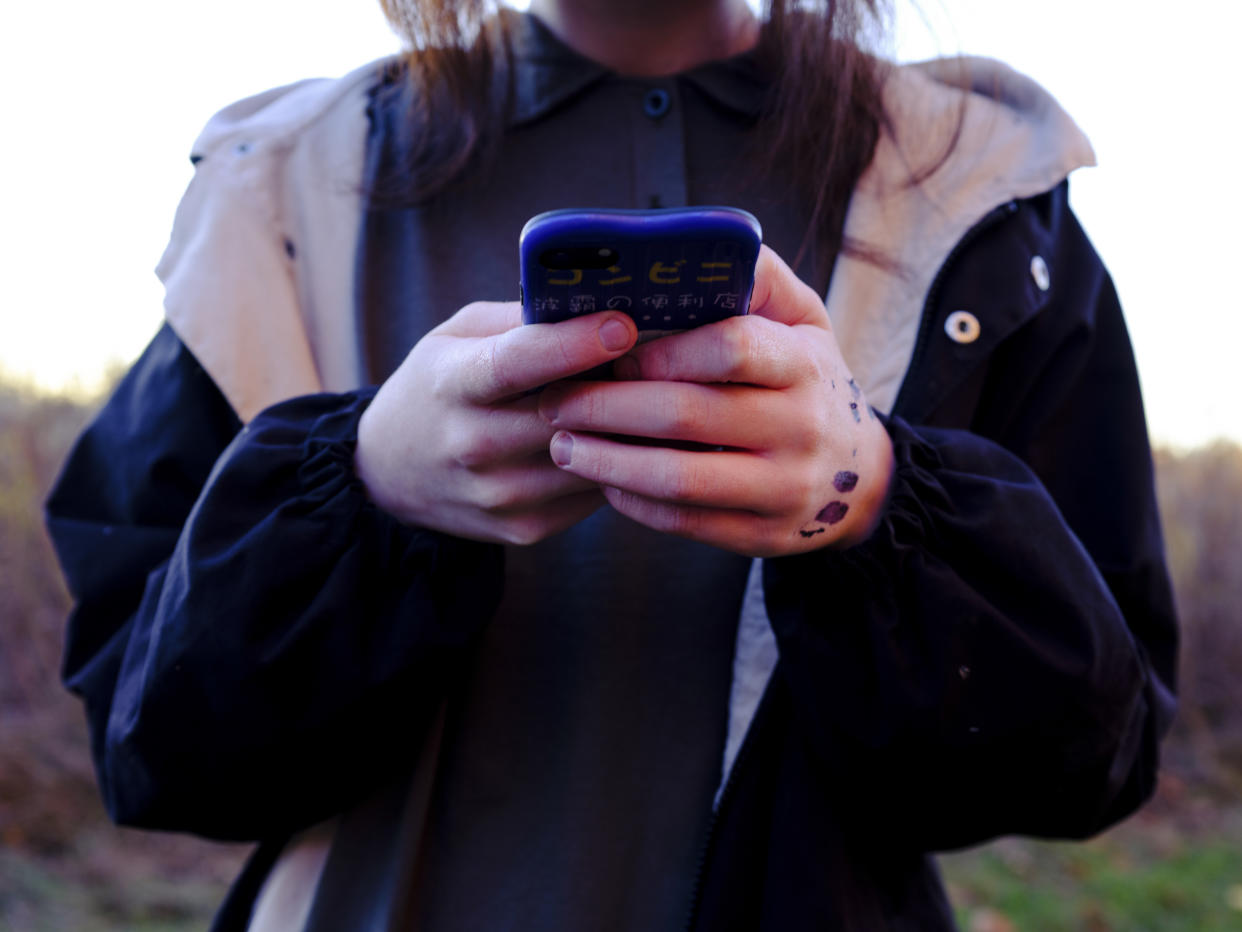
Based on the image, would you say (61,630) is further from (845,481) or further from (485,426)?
(845,481)

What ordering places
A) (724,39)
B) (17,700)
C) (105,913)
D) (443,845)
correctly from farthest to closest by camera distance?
(17,700) < (105,913) < (724,39) < (443,845)

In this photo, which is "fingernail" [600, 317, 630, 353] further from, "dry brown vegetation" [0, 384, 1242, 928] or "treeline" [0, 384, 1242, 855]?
"treeline" [0, 384, 1242, 855]

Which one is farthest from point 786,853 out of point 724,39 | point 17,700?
point 17,700

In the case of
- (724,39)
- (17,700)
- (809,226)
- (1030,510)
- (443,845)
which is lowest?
(17,700)

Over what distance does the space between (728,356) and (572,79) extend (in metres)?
0.80

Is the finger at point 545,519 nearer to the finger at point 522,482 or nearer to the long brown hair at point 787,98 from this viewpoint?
the finger at point 522,482

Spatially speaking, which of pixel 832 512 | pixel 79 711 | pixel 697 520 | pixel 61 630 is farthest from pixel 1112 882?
pixel 61 630

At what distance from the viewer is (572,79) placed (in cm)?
135

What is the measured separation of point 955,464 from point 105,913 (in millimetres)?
3749

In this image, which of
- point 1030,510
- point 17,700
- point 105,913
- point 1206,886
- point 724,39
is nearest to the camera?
point 1030,510

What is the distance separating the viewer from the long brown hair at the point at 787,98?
4.10 ft

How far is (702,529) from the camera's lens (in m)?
0.81

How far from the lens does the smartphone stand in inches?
26.6

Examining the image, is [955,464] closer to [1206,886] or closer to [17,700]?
[1206,886]
